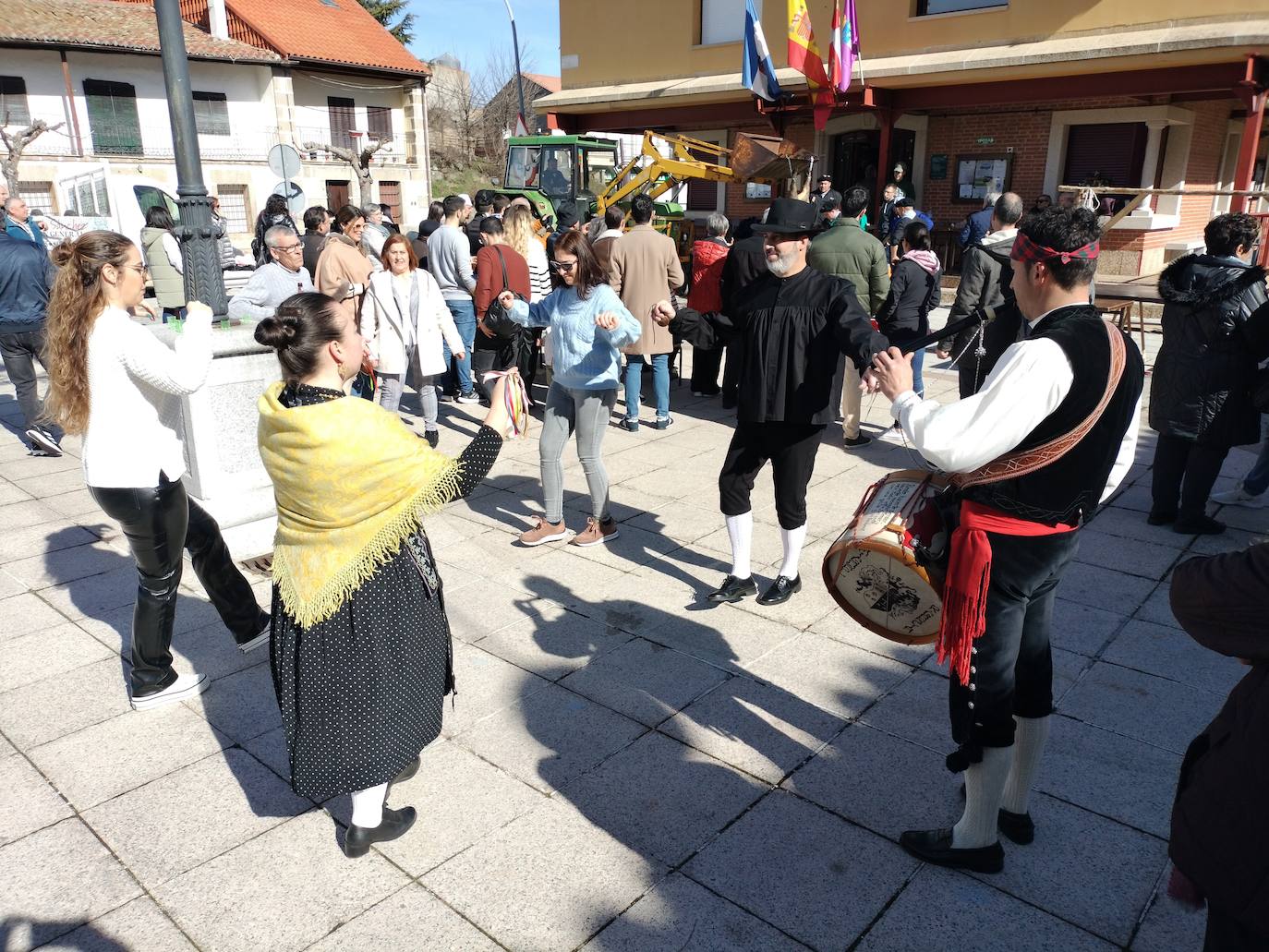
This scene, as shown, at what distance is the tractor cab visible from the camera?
15.9 metres

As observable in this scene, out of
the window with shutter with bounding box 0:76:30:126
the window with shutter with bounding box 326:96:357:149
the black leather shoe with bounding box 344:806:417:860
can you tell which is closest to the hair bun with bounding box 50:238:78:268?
the black leather shoe with bounding box 344:806:417:860

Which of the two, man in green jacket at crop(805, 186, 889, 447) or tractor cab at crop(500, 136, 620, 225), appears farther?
tractor cab at crop(500, 136, 620, 225)

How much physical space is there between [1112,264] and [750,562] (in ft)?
42.3

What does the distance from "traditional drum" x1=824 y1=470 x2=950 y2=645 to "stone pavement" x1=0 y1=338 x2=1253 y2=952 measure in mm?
650

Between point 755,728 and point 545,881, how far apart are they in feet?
3.60

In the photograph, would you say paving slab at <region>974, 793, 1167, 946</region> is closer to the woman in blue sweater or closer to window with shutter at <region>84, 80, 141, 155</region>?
the woman in blue sweater

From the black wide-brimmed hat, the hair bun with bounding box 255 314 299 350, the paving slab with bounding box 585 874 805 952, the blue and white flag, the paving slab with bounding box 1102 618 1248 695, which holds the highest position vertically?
the blue and white flag

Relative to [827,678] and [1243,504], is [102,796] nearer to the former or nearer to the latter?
[827,678]

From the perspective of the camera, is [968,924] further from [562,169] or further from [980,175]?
[980,175]

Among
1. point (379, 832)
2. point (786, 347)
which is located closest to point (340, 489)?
point (379, 832)

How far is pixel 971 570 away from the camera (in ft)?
7.82

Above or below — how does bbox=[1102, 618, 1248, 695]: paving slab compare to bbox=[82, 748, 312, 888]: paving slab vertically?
above

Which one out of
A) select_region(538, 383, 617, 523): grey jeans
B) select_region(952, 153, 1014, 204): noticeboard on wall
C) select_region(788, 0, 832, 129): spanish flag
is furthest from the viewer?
select_region(952, 153, 1014, 204): noticeboard on wall

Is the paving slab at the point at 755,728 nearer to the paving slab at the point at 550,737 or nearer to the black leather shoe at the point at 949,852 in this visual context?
the paving slab at the point at 550,737
